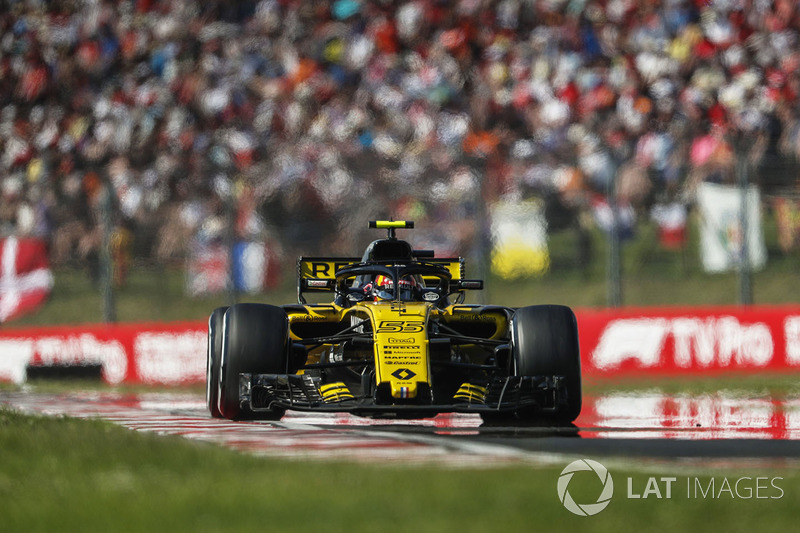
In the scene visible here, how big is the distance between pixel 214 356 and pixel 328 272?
1.87 metres

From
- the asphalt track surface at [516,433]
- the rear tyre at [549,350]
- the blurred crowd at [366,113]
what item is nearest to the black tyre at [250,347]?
the asphalt track surface at [516,433]

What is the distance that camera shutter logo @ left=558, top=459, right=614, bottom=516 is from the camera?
456 cm

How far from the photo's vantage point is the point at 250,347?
9.28 metres

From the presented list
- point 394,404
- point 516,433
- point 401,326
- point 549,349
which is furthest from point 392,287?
point 516,433

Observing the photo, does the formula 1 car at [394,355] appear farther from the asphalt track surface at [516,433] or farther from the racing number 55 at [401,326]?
the asphalt track surface at [516,433]

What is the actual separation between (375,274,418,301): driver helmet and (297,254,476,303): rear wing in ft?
2.49

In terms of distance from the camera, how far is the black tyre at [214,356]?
978 cm

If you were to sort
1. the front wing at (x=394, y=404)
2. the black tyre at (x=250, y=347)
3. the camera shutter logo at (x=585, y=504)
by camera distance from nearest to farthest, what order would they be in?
the camera shutter logo at (x=585, y=504) < the front wing at (x=394, y=404) < the black tyre at (x=250, y=347)

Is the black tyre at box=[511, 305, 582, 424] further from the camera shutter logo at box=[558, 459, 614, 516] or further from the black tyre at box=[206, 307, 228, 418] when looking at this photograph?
the camera shutter logo at box=[558, 459, 614, 516]

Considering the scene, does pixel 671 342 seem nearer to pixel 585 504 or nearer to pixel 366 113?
pixel 366 113

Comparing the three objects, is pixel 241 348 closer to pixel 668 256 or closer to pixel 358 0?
pixel 668 256

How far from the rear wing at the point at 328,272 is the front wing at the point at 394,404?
186 centimetres

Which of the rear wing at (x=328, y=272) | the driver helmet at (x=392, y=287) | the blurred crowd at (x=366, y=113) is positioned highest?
the blurred crowd at (x=366, y=113)

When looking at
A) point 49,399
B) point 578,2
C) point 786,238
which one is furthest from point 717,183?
point 49,399
